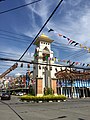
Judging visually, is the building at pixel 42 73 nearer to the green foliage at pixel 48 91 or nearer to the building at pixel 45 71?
the building at pixel 45 71

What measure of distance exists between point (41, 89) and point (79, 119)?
89.5 ft

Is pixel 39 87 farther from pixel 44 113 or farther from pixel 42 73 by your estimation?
pixel 44 113

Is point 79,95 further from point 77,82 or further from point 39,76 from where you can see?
point 39,76

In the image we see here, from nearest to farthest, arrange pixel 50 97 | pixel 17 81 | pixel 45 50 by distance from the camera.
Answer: pixel 50 97 → pixel 45 50 → pixel 17 81

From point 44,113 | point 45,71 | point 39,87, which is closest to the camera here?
point 44,113

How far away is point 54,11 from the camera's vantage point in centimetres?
606

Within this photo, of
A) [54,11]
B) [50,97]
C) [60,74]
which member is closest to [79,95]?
[60,74]

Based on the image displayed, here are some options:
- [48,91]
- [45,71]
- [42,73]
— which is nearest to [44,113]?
[48,91]

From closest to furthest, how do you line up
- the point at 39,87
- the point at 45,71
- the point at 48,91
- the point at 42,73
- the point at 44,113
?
the point at 44,113 → the point at 48,91 → the point at 39,87 → the point at 42,73 → the point at 45,71

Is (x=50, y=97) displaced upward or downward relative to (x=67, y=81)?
downward

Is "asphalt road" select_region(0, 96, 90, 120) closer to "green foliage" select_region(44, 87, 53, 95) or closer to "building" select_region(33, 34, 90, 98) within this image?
"building" select_region(33, 34, 90, 98)

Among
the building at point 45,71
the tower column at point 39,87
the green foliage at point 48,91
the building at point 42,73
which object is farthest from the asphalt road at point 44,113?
the building at point 42,73

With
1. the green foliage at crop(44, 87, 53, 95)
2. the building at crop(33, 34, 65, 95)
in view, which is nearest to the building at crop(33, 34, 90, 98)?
the building at crop(33, 34, 65, 95)

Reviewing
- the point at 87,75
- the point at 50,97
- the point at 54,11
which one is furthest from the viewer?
the point at 87,75
